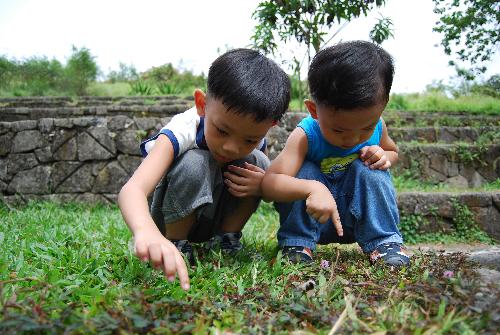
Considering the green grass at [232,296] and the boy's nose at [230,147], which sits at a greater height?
the boy's nose at [230,147]

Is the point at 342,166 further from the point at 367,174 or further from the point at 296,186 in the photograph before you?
the point at 296,186

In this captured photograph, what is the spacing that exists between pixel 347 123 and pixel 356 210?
1.39 feet

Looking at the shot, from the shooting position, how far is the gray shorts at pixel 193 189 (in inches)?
69.7

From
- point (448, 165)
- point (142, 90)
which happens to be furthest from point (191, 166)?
point (142, 90)

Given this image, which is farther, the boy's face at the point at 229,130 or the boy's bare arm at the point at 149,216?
the boy's face at the point at 229,130

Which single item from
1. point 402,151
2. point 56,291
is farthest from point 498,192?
point 56,291

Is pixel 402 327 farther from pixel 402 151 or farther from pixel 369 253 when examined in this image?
pixel 402 151

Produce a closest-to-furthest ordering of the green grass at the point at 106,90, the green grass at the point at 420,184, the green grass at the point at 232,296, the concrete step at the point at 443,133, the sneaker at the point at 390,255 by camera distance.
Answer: the green grass at the point at 232,296 → the sneaker at the point at 390,255 → the green grass at the point at 420,184 → the concrete step at the point at 443,133 → the green grass at the point at 106,90

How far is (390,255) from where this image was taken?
1.77 meters

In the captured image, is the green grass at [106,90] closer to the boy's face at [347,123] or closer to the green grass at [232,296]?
the green grass at [232,296]

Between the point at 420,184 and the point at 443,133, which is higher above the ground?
the point at 443,133

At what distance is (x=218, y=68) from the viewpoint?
5.75 feet

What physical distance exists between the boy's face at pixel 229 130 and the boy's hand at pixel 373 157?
466 mm

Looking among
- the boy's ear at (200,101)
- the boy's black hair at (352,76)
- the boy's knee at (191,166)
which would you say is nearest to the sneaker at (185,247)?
the boy's knee at (191,166)
